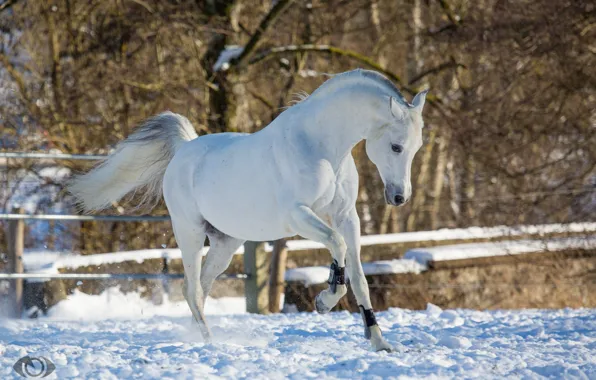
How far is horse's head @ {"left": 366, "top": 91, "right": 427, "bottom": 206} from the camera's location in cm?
452

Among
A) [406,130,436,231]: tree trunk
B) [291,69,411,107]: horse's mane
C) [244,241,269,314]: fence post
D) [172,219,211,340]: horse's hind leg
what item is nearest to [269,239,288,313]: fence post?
[244,241,269,314]: fence post

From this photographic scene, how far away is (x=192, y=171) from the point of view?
18.5 feet

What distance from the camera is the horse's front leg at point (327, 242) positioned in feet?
15.1

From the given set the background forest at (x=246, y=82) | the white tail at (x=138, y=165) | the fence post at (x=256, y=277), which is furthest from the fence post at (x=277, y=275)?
the background forest at (x=246, y=82)

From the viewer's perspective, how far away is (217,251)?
229 inches

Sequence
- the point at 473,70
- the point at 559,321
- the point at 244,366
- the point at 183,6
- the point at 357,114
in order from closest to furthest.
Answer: the point at 244,366, the point at 357,114, the point at 559,321, the point at 183,6, the point at 473,70

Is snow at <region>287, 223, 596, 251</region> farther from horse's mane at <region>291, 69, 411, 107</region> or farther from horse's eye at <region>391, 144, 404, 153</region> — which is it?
horse's eye at <region>391, 144, 404, 153</region>

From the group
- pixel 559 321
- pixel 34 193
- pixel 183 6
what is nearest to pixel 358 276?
pixel 559 321

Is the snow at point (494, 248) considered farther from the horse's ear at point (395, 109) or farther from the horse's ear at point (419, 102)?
the horse's ear at point (395, 109)

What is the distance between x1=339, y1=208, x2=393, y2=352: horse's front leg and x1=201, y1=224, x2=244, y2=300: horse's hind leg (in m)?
1.19

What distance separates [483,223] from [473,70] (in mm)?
2295

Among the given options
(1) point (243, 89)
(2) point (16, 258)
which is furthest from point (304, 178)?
(1) point (243, 89)

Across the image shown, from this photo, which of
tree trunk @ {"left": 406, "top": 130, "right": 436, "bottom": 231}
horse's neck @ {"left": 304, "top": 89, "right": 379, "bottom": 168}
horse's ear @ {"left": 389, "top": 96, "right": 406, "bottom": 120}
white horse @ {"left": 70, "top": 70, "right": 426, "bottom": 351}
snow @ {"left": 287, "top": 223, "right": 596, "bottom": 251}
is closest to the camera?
horse's ear @ {"left": 389, "top": 96, "right": 406, "bottom": 120}

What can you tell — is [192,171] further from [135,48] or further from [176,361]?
[135,48]
